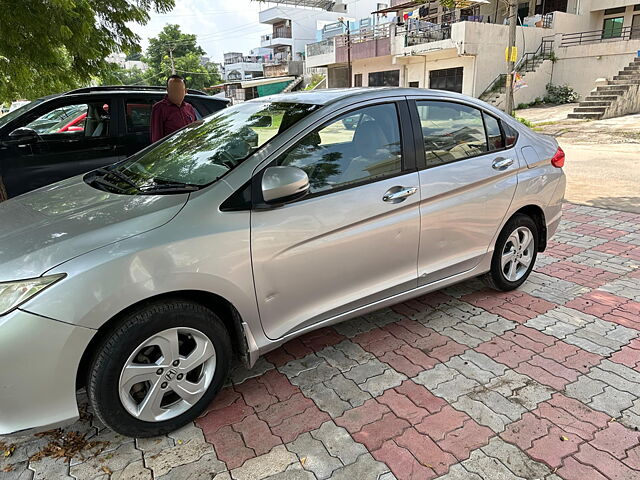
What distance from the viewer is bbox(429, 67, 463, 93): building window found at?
83.2 feet

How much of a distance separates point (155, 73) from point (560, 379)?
60.8m

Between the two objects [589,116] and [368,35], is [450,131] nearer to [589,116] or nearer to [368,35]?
[589,116]

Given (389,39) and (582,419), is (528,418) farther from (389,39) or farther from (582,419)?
(389,39)

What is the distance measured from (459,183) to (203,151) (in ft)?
5.75

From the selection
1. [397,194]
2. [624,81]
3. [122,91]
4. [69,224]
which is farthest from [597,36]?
[69,224]

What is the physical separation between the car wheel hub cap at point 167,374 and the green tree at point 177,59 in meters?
54.5

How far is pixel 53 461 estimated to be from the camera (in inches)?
89.4

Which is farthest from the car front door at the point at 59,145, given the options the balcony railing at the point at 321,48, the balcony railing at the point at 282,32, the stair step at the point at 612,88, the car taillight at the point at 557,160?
the balcony railing at the point at 282,32

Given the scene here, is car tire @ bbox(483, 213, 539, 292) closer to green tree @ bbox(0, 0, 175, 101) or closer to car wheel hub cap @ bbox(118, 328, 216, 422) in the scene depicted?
car wheel hub cap @ bbox(118, 328, 216, 422)

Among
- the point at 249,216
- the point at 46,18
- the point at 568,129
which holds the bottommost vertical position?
the point at 568,129

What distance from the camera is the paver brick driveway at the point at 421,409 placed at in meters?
2.20

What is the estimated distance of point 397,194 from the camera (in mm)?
2904

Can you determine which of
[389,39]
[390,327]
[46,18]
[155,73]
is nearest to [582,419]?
[390,327]

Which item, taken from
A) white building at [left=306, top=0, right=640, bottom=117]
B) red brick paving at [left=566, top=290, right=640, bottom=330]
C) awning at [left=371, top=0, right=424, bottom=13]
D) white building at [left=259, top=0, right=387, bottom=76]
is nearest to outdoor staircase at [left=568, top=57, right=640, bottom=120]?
white building at [left=306, top=0, right=640, bottom=117]
